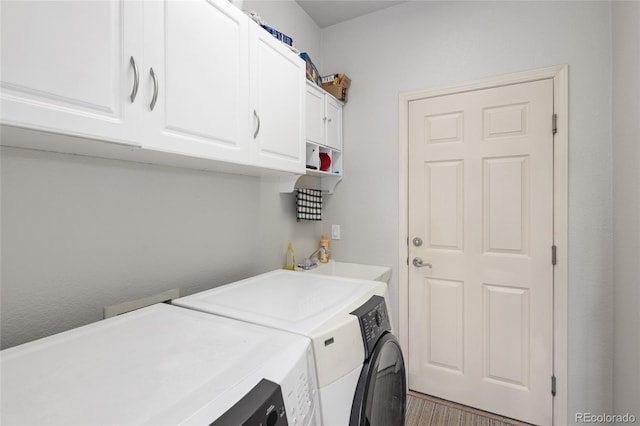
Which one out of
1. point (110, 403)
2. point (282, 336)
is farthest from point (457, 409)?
point (110, 403)

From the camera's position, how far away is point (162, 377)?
2.14 ft

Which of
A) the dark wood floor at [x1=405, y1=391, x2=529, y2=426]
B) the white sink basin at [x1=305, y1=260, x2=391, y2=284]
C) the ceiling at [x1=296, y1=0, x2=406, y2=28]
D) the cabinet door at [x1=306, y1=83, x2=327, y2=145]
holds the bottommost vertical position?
the dark wood floor at [x1=405, y1=391, x2=529, y2=426]

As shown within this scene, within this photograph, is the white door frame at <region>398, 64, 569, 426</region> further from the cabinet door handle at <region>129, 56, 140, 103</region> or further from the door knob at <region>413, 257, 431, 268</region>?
the cabinet door handle at <region>129, 56, 140, 103</region>

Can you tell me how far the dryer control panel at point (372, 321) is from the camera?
A: 101cm

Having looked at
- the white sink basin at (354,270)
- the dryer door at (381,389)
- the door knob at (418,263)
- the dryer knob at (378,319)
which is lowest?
the dryer door at (381,389)

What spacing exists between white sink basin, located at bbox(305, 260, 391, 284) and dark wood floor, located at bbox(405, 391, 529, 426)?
0.85 meters

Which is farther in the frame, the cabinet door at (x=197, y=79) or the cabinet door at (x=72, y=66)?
the cabinet door at (x=197, y=79)

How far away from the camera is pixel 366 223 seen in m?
2.43

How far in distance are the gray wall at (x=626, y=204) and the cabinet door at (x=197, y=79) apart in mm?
1829

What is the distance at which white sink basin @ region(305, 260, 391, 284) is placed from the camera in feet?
7.06

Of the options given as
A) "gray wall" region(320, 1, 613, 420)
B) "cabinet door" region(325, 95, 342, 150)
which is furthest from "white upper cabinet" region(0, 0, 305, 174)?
"gray wall" region(320, 1, 613, 420)

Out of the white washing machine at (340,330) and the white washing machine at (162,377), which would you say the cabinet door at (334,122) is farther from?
the white washing machine at (162,377)

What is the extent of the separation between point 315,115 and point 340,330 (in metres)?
1.56

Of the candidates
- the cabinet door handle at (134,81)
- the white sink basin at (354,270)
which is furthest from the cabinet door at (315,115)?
the cabinet door handle at (134,81)
